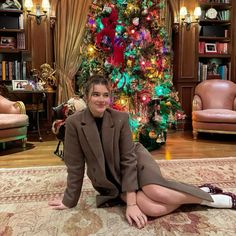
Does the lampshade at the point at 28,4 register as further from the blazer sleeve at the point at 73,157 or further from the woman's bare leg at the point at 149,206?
the woman's bare leg at the point at 149,206

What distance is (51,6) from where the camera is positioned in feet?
15.1

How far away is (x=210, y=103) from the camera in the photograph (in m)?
4.68

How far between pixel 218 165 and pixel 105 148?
1675mm

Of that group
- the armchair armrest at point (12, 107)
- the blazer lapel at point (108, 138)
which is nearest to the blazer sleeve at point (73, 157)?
the blazer lapel at point (108, 138)

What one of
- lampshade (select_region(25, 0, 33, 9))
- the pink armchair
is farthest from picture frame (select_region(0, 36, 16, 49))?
the pink armchair

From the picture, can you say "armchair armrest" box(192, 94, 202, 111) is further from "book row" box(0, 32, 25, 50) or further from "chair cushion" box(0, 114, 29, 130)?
"book row" box(0, 32, 25, 50)

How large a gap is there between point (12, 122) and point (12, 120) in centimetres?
3

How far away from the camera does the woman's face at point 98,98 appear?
171 cm

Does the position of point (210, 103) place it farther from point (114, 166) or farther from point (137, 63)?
point (114, 166)

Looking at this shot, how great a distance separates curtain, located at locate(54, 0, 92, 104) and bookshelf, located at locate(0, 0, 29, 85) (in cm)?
57

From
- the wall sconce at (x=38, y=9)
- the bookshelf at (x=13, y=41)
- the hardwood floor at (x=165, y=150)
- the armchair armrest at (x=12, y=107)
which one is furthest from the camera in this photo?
the bookshelf at (x=13, y=41)

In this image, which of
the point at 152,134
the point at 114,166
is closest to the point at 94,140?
the point at 114,166

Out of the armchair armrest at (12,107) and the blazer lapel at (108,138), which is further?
the armchair armrest at (12,107)

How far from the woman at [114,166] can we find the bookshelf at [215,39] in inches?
152
